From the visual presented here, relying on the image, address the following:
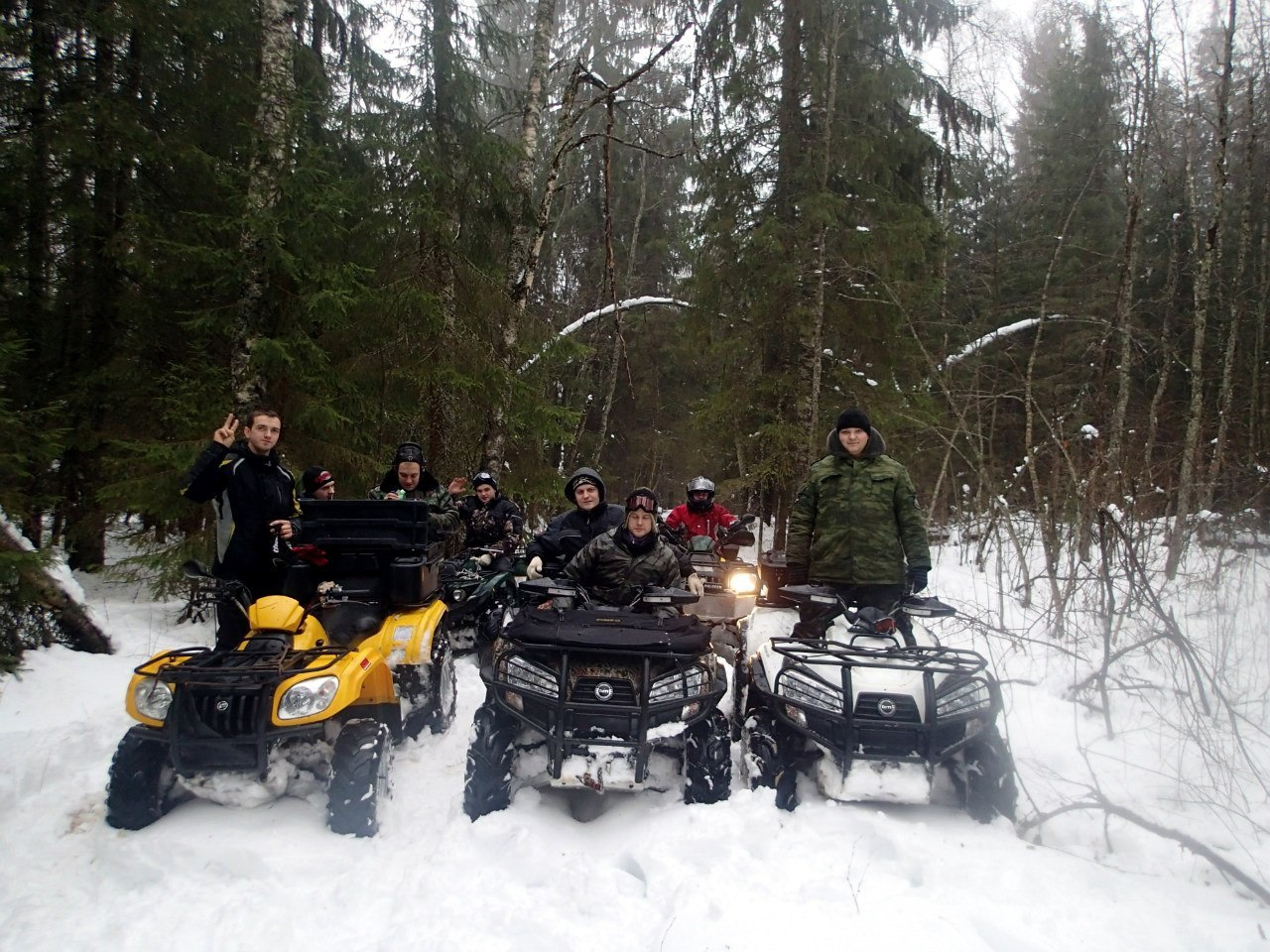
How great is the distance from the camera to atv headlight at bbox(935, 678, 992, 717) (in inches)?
142

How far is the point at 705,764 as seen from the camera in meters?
3.68

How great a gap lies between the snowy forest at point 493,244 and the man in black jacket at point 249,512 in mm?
1316

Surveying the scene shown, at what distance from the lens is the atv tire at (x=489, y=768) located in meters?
3.64

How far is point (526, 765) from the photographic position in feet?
12.6

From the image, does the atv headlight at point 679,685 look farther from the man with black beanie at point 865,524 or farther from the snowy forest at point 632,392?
the man with black beanie at point 865,524

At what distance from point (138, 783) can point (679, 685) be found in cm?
248

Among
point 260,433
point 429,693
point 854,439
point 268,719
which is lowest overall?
point 429,693

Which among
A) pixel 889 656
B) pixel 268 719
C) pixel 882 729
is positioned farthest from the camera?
pixel 889 656

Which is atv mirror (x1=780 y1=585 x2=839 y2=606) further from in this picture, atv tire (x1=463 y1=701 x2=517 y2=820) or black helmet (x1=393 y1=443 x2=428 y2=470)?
black helmet (x1=393 y1=443 x2=428 y2=470)

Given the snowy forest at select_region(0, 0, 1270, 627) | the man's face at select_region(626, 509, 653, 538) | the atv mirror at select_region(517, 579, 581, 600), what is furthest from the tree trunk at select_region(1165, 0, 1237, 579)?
the atv mirror at select_region(517, 579, 581, 600)

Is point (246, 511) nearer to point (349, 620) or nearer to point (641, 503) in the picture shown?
point (349, 620)

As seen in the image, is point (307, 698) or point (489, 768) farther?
point (489, 768)

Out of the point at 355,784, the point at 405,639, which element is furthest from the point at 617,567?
the point at 355,784

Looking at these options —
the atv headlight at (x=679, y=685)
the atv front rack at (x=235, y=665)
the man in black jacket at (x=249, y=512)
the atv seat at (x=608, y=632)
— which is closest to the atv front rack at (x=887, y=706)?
the atv headlight at (x=679, y=685)
